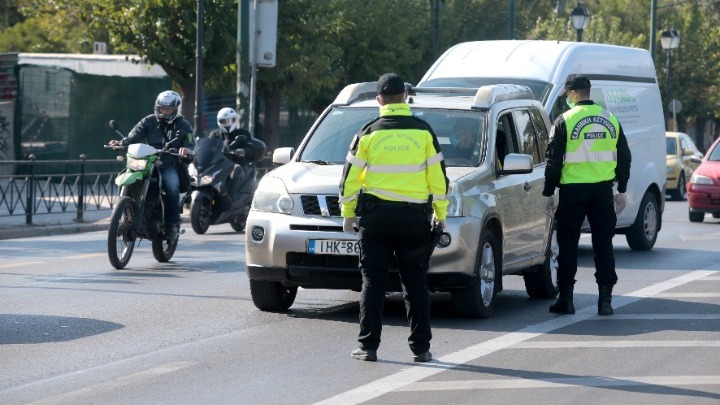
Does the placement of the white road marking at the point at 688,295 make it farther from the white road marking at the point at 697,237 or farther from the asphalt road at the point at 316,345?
the white road marking at the point at 697,237

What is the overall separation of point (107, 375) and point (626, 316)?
179 inches

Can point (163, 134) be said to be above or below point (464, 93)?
below

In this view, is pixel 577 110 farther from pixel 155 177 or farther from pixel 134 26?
pixel 134 26

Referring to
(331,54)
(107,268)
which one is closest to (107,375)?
(107,268)

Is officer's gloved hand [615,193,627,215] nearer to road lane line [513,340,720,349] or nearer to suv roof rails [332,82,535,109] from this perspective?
suv roof rails [332,82,535,109]

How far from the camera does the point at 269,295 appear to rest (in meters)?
11.5

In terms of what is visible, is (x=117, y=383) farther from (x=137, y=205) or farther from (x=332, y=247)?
(x=137, y=205)

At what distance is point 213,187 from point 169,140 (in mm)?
3808

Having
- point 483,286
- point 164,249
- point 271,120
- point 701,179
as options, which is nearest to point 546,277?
point 483,286

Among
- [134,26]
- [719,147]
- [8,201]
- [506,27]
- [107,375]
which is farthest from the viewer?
[506,27]

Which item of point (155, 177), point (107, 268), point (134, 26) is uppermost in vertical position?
point (134, 26)

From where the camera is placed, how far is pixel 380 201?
29.1ft

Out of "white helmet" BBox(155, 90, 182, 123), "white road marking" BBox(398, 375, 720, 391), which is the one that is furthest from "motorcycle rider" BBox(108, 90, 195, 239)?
"white road marking" BBox(398, 375, 720, 391)

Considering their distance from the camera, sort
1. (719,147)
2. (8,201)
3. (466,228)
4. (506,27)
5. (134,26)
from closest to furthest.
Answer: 1. (466,228)
2. (8,201)
3. (719,147)
4. (134,26)
5. (506,27)
